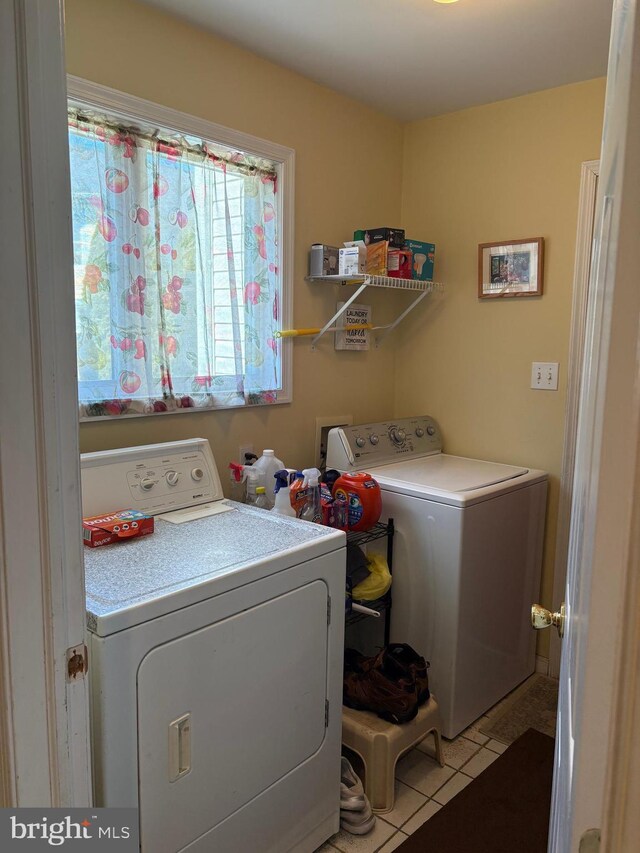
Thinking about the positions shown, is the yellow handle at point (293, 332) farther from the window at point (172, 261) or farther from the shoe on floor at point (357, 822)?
the shoe on floor at point (357, 822)

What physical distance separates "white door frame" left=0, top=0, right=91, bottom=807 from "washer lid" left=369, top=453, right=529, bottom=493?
157 centimetres

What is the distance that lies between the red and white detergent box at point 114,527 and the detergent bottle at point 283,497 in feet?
Result: 1.57

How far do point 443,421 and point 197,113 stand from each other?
1698mm

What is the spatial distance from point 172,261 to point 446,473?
1335 mm

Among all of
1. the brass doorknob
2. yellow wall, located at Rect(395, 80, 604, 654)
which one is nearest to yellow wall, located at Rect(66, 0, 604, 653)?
yellow wall, located at Rect(395, 80, 604, 654)

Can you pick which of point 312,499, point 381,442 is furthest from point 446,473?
point 312,499

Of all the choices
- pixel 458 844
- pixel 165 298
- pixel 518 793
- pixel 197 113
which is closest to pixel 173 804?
pixel 458 844

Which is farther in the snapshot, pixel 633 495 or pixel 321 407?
pixel 321 407

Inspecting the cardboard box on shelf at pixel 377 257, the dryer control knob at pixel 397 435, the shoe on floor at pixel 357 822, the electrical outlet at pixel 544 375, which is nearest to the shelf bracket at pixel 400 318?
the cardboard box on shelf at pixel 377 257

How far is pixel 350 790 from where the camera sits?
6.26ft

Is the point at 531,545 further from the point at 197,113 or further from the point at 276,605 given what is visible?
the point at 197,113

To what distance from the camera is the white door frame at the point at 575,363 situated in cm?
243

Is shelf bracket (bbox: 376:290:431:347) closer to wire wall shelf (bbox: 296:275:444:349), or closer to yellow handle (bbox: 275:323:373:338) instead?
wire wall shelf (bbox: 296:275:444:349)

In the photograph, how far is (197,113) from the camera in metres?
2.11
